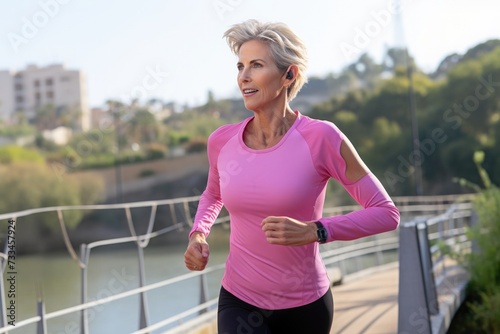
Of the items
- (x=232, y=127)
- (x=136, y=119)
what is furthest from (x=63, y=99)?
(x=232, y=127)

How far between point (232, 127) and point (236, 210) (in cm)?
26

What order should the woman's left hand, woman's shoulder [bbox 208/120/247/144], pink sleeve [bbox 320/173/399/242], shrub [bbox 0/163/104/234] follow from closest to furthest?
1. the woman's left hand
2. pink sleeve [bbox 320/173/399/242]
3. woman's shoulder [bbox 208/120/247/144]
4. shrub [bbox 0/163/104/234]

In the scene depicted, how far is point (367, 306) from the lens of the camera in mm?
5859

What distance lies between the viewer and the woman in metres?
2.12

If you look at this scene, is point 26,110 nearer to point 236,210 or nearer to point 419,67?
point 419,67

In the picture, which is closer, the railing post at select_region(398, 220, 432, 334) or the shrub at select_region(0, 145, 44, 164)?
the railing post at select_region(398, 220, 432, 334)

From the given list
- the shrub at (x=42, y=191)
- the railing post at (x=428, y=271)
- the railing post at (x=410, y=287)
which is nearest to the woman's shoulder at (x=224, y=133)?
the railing post at (x=410, y=287)

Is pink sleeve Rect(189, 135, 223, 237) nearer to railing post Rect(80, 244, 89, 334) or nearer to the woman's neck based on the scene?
A: the woman's neck

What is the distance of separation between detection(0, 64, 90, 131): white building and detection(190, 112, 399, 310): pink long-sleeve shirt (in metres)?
59.7

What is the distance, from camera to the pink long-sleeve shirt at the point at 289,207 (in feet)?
6.93

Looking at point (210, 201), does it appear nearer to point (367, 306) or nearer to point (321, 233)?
point (321, 233)

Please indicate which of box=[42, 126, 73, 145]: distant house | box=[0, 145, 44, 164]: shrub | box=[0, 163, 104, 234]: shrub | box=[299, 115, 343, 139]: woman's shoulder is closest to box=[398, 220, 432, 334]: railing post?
box=[299, 115, 343, 139]: woman's shoulder

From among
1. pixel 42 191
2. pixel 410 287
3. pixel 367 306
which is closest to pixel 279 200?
pixel 410 287

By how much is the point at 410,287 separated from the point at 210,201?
→ 1612mm
